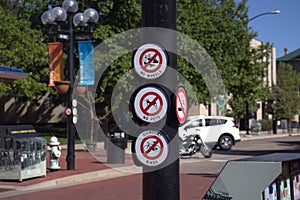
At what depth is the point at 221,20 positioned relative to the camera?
115 feet

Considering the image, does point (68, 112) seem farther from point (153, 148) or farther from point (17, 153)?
point (153, 148)

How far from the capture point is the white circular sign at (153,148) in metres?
4.34

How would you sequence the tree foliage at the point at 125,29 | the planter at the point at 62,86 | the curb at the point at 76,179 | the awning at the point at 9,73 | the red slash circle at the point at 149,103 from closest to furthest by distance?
the red slash circle at the point at 149,103 → the curb at the point at 76,179 → the awning at the point at 9,73 → the planter at the point at 62,86 → the tree foliage at the point at 125,29

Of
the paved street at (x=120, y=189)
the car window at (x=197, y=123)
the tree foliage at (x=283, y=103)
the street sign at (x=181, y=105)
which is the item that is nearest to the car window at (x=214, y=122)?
the car window at (x=197, y=123)

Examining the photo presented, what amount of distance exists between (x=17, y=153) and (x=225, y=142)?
13.9 metres

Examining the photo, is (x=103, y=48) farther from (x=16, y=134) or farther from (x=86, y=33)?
(x=16, y=134)

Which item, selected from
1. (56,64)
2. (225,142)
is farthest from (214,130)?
(56,64)

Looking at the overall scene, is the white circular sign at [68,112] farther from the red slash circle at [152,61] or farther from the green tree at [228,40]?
the red slash circle at [152,61]

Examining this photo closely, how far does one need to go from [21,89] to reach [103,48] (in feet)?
23.0

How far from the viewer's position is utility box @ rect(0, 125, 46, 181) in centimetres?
1332

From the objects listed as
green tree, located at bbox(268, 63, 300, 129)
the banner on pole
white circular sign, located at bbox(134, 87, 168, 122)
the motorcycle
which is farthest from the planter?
green tree, located at bbox(268, 63, 300, 129)

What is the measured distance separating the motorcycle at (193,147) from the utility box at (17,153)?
7908 millimetres

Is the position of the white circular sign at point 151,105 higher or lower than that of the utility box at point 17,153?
higher

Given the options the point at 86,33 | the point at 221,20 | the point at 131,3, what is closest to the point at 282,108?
the point at 221,20
